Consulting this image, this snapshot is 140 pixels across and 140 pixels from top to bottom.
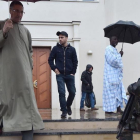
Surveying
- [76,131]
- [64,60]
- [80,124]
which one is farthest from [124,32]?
[76,131]

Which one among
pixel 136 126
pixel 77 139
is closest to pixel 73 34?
pixel 77 139

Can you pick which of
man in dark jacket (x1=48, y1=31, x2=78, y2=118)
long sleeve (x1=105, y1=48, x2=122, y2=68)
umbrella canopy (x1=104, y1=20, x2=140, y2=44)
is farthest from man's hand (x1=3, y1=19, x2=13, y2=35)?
umbrella canopy (x1=104, y1=20, x2=140, y2=44)

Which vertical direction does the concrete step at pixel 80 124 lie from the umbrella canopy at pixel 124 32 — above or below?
below

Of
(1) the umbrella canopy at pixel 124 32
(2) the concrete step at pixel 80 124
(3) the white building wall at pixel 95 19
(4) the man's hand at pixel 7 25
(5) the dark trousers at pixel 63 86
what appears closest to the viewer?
(4) the man's hand at pixel 7 25

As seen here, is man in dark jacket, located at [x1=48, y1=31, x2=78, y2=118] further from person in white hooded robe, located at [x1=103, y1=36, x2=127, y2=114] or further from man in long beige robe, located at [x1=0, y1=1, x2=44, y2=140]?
A: man in long beige robe, located at [x1=0, y1=1, x2=44, y2=140]

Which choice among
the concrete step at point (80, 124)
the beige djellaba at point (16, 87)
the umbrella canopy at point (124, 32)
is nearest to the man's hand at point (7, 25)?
the beige djellaba at point (16, 87)

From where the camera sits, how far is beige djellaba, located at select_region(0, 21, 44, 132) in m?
3.78

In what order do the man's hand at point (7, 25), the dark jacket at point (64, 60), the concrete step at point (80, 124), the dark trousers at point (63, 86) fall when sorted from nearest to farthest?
the man's hand at point (7, 25) < the concrete step at point (80, 124) < the dark trousers at point (63, 86) < the dark jacket at point (64, 60)

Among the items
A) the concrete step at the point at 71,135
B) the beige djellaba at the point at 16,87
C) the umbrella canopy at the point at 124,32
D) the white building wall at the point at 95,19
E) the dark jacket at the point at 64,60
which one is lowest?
the concrete step at the point at 71,135

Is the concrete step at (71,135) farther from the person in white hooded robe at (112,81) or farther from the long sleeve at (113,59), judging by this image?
the long sleeve at (113,59)

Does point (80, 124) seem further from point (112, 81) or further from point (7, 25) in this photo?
point (7, 25)

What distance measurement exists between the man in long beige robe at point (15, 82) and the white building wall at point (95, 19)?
25.5 ft

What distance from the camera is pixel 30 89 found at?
3906mm

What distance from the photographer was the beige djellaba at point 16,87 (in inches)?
149
